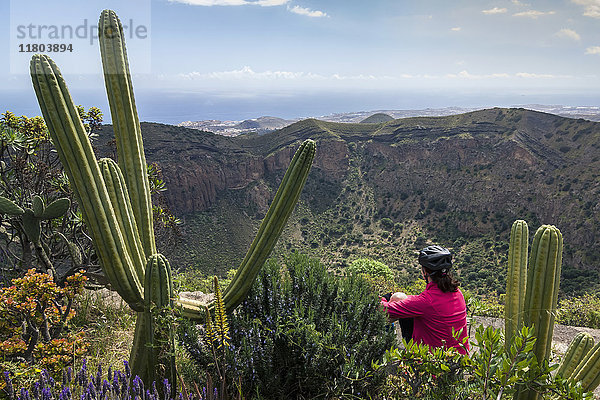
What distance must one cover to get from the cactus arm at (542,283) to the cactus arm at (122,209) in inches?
100

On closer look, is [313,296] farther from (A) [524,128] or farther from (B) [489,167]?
(A) [524,128]

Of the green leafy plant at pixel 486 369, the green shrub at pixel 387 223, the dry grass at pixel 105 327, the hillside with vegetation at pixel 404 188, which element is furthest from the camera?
the green shrub at pixel 387 223

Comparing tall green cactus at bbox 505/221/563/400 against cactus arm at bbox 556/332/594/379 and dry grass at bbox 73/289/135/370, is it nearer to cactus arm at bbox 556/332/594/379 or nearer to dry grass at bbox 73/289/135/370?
cactus arm at bbox 556/332/594/379

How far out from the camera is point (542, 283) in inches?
87.3

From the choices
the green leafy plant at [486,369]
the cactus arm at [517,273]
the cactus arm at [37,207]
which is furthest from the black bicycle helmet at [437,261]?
the cactus arm at [37,207]

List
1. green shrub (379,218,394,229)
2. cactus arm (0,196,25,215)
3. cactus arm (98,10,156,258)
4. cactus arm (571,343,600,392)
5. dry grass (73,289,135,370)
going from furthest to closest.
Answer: green shrub (379,218,394,229) → cactus arm (0,196,25,215) → dry grass (73,289,135,370) → cactus arm (98,10,156,258) → cactus arm (571,343,600,392)

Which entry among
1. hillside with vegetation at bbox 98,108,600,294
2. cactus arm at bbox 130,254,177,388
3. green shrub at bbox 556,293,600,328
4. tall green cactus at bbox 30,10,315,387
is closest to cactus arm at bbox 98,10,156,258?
tall green cactus at bbox 30,10,315,387

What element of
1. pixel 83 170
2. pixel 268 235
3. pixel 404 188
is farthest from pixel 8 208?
pixel 404 188

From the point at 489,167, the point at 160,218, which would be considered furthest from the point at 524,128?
the point at 160,218

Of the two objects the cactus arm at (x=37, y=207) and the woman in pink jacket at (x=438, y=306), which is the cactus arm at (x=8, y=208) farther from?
the woman in pink jacket at (x=438, y=306)

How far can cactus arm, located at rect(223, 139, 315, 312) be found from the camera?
266cm

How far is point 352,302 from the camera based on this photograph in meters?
2.64

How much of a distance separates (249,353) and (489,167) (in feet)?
151

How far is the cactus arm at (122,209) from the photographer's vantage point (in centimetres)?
251
